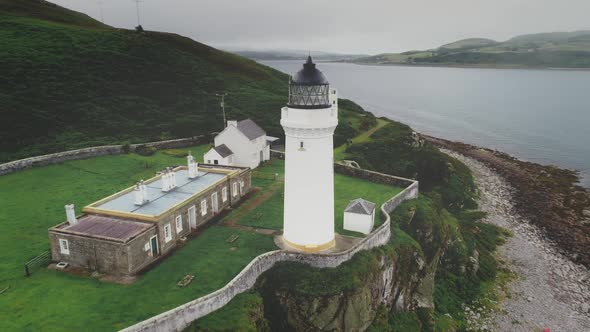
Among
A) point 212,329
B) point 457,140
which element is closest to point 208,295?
point 212,329

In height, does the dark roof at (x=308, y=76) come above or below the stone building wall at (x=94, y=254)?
above

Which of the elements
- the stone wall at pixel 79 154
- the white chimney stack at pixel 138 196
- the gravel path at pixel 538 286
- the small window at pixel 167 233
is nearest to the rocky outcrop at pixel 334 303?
the small window at pixel 167 233

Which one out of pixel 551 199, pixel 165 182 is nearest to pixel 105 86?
pixel 165 182

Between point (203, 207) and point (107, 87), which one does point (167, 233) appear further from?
point (107, 87)

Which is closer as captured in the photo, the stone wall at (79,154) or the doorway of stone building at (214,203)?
the doorway of stone building at (214,203)

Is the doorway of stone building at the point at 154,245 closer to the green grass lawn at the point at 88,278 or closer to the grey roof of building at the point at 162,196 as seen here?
the green grass lawn at the point at 88,278

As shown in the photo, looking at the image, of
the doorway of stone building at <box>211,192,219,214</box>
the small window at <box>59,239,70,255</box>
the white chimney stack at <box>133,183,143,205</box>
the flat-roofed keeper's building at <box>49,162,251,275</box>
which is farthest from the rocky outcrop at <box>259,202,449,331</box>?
the small window at <box>59,239,70,255</box>
